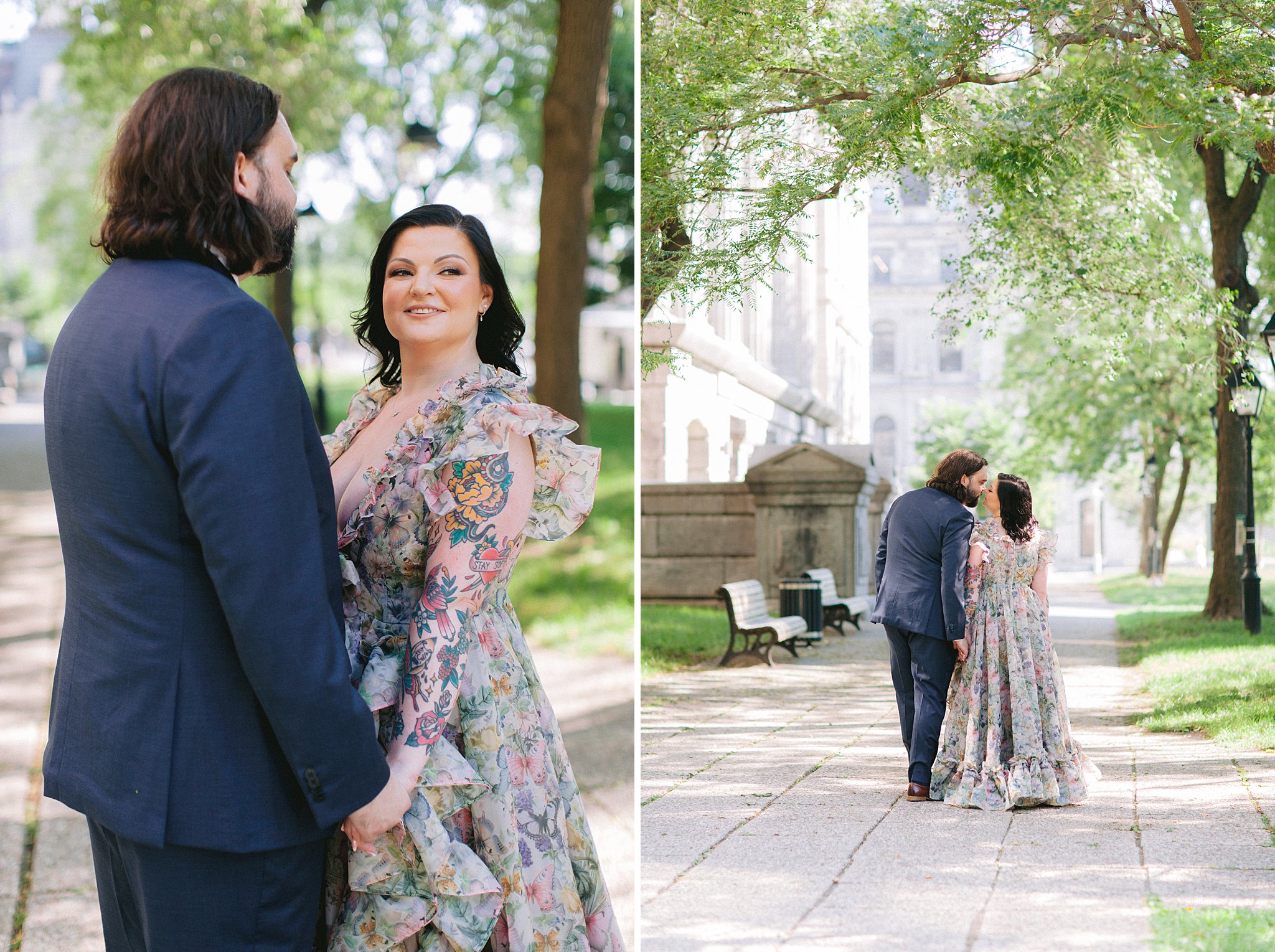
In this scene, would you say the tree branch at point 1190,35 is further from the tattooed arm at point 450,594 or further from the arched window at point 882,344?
the tattooed arm at point 450,594

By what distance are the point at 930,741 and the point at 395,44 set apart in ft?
57.6

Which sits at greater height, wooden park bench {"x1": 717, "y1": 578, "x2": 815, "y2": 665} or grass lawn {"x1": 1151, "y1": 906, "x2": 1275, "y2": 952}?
wooden park bench {"x1": 717, "y1": 578, "x2": 815, "y2": 665}

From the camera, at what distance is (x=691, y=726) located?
7258mm

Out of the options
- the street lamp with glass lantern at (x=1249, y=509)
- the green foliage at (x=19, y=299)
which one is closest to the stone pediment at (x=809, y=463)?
the street lamp with glass lantern at (x=1249, y=509)

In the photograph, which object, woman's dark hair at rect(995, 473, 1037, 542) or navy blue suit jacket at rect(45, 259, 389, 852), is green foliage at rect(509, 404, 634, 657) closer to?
woman's dark hair at rect(995, 473, 1037, 542)

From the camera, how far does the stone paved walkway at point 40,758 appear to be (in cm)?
443

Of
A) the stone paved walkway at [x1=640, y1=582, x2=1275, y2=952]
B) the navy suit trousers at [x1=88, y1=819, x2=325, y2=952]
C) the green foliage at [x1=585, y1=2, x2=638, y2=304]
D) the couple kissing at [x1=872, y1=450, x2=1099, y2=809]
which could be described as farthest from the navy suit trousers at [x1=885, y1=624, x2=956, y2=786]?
the green foliage at [x1=585, y1=2, x2=638, y2=304]

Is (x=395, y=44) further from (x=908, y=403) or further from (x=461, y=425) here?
(x=461, y=425)

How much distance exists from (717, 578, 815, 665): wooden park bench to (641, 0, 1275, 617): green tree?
4.39 metres

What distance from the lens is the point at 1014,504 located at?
593 cm

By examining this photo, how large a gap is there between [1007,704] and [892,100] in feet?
9.72

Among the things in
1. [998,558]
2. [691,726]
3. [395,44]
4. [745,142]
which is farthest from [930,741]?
[395,44]

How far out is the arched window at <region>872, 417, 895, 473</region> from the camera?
7.63 m

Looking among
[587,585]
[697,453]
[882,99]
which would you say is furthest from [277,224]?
[697,453]
